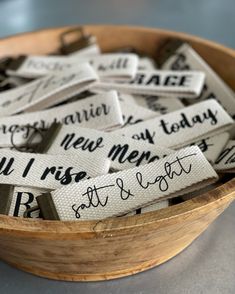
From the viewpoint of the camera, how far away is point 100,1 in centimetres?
79

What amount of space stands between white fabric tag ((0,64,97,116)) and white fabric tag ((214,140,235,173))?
139 millimetres

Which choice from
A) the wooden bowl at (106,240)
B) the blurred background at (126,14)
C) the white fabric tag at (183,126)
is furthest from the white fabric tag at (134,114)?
the blurred background at (126,14)

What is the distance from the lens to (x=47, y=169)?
0.36 meters

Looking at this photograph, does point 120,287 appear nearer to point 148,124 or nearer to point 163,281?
point 163,281

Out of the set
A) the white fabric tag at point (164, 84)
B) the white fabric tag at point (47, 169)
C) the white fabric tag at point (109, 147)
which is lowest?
the white fabric tag at point (47, 169)

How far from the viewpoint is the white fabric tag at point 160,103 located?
45 cm

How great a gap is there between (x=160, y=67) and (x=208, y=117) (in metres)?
0.13

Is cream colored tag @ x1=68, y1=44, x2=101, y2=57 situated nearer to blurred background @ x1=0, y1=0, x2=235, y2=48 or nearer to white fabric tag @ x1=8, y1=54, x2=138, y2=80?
white fabric tag @ x1=8, y1=54, x2=138, y2=80

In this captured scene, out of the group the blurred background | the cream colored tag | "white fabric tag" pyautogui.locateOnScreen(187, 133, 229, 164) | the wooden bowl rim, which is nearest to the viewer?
the wooden bowl rim

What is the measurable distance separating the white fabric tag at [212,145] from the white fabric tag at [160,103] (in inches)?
2.4

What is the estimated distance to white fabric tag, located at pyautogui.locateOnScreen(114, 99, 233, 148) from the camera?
0.40 meters

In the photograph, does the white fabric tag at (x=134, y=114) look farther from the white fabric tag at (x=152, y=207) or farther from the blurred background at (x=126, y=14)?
the blurred background at (x=126, y=14)

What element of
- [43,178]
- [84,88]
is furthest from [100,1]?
[43,178]

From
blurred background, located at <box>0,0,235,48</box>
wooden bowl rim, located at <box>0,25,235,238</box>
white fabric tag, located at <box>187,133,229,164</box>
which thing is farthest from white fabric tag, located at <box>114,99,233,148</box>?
blurred background, located at <box>0,0,235,48</box>
